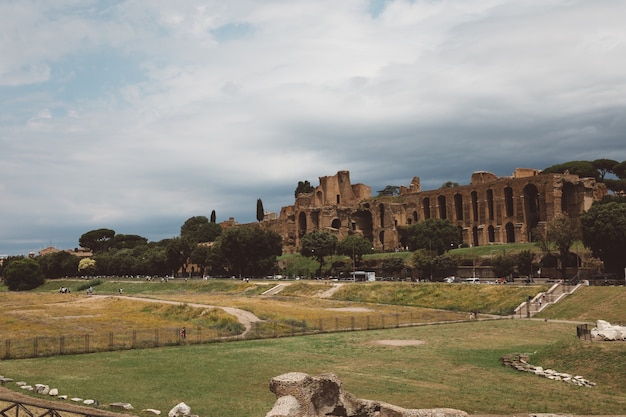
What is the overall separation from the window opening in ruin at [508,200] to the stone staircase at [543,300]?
48687 mm

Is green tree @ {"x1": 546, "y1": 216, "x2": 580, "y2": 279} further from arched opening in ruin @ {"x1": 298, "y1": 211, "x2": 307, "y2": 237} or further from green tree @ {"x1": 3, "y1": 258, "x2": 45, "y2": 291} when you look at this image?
green tree @ {"x1": 3, "y1": 258, "x2": 45, "y2": 291}

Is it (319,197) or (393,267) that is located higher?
(319,197)

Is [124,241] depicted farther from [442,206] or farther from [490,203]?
[490,203]

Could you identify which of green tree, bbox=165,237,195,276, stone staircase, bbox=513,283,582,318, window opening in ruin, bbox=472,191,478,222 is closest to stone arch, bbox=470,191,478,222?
window opening in ruin, bbox=472,191,478,222

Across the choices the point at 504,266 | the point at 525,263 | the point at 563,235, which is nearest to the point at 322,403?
the point at 563,235

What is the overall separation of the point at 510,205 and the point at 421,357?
77.3 meters

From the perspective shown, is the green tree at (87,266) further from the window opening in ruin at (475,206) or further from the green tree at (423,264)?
the window opening in ruin at (475,206)

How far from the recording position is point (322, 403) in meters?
12.7

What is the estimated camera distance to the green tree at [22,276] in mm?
108562

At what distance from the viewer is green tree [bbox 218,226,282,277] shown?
93.9m

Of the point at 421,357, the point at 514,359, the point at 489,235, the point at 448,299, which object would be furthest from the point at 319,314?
the point at 489,235

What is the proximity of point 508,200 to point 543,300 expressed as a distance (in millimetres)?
53617

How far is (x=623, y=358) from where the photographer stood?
2377 centimetres

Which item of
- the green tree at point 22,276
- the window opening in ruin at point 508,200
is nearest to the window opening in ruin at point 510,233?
the window opening in ruin at point 508,200
